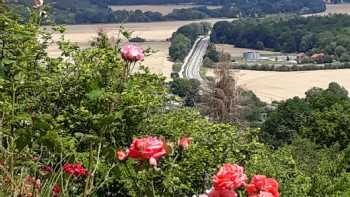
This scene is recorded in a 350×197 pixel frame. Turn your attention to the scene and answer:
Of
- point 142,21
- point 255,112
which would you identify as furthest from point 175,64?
point 142,21

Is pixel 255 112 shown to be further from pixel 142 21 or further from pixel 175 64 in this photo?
pixel 142 21

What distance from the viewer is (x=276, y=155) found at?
15.5 metres

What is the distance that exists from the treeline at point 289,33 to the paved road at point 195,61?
8.62 ft

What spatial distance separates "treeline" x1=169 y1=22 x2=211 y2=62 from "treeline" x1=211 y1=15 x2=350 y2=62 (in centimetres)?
369

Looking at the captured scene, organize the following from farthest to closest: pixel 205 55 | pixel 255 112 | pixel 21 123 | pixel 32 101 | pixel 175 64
Answer: pixel 205 55
pixel 175 64
pixel 255 112
pixel 32 101
pixel 21 123

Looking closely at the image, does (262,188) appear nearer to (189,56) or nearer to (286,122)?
(286,122)

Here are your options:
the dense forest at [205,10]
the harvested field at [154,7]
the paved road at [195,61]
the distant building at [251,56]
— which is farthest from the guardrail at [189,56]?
the harvested field at [154,7]

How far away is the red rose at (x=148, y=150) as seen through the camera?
2984 millimetres

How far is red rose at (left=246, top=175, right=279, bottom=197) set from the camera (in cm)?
292

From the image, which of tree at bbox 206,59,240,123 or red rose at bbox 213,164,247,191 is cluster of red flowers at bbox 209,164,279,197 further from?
tree at bbox 206,59,240,123

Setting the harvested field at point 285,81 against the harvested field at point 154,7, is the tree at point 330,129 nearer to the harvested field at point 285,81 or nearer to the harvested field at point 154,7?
the harvested field at point 285,81

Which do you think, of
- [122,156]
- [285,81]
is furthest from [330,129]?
[285,81]

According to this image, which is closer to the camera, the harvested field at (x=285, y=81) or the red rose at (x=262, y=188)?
the red rose at (x=262, y=188)

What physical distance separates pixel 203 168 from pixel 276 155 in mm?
4305
